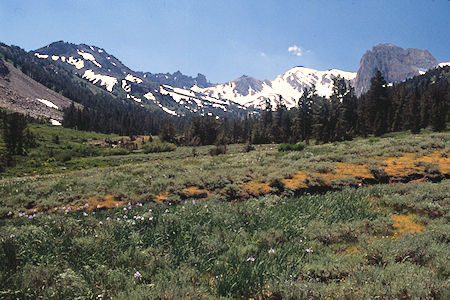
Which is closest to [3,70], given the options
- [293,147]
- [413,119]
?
[293,147]

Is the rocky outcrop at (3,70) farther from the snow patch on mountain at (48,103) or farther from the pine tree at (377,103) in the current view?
the pine tree at (377,103)

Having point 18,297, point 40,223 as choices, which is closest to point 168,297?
point 18,297

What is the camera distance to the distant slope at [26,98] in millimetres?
154625

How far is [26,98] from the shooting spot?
554 ft

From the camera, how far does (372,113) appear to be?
216 ft

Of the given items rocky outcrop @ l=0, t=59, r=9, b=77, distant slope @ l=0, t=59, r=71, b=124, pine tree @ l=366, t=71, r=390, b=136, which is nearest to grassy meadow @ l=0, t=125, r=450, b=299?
pine tree @ l=366, t=71, r=390, b=136

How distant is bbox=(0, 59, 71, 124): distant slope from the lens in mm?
154625

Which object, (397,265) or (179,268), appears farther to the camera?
(179,268)

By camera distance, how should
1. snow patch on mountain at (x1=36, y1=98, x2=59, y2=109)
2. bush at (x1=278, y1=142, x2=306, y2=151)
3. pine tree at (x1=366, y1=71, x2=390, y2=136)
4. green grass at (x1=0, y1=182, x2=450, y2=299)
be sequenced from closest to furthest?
green grass at (x1=0, y1=182, x2=450, y2=299), bush at (x1=278, y1=142, x2=306, y2=151), pine tree at (x1=366, y1=71, x2=390, y2=136), snow patch on mountain at (x1=36, y1=98, x2=59, y2=109)

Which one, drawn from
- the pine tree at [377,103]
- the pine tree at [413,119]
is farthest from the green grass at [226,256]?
the pine tree at [377,103]

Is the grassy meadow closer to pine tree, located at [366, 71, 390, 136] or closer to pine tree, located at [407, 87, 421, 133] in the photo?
pine tree, located at [407, 87, 421, 133]

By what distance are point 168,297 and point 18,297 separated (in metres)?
2.13

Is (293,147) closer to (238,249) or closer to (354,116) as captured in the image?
(238,249)

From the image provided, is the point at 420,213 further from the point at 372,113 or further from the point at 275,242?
the point at 372,113
